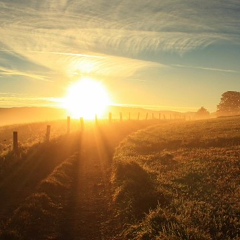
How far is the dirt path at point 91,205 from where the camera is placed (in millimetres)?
12076

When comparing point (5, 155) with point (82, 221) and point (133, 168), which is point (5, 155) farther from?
point (82, 221)

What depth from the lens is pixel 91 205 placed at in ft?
49.8

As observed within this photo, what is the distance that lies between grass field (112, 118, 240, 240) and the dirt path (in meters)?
0.67

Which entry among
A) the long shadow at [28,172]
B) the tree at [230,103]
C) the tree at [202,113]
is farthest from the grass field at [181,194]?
the tree at [202,113]

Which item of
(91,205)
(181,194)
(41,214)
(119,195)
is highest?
(181,194)

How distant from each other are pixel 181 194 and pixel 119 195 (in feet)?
10.2

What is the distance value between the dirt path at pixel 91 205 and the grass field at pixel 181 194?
0.67m

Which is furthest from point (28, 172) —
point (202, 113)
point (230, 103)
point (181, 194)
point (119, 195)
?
point (202, 113)

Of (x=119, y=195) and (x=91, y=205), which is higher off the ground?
(x=119, y=195)

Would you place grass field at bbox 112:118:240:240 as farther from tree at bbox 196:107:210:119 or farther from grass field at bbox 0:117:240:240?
tree at bbox 196:107:210:119

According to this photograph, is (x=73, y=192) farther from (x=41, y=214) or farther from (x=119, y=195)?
(x=41, y=214)

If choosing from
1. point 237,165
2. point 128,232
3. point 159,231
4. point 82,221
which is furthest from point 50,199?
point 237,165

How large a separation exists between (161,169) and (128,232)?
10.2m

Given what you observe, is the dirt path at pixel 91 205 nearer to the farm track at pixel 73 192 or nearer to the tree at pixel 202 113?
the farm track at pixel 73 192
